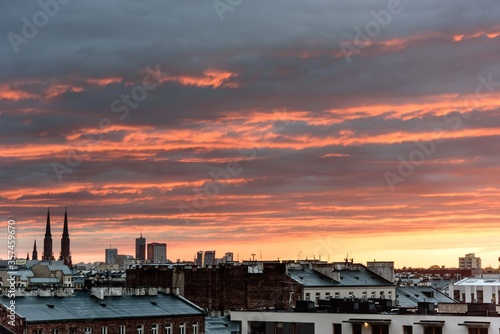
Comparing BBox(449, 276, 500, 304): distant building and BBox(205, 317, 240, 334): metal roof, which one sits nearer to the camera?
BBox(205, 317, 240, 334): metal roof

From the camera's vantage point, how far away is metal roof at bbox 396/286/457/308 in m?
144

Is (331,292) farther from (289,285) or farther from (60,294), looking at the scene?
(60,294)

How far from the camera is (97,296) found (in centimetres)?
9519

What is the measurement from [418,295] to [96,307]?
72.7 m

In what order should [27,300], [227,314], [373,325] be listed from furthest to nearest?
[227,314] < [27,300] < [373,325]

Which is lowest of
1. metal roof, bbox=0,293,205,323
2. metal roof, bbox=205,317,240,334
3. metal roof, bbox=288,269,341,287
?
metal roof, bbox=205,317,240,334

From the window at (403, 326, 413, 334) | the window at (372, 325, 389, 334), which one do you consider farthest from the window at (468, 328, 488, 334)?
the window at (372, 325, 389, 334)

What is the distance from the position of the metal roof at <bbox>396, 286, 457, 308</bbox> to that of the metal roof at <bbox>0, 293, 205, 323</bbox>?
5232cm

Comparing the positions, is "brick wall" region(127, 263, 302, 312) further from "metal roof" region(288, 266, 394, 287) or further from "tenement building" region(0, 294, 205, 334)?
"tenement building" region(0, 294, 205, 334)

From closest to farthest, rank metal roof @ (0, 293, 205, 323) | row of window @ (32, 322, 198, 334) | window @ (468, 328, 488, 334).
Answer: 1. window @ (468, 328, 488, 334)
2. row of window @ (32, 322, 198, 334)
3. metal roof @ (0, 293, 205, 323)

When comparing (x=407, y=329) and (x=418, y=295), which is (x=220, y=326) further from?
Result: (x=418, y=295)

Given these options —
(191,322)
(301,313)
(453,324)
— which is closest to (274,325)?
(301,313)

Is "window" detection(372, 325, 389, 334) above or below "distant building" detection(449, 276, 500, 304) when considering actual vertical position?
below

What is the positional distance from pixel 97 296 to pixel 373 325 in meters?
35.9
